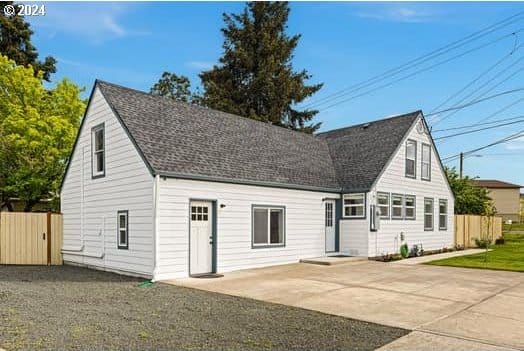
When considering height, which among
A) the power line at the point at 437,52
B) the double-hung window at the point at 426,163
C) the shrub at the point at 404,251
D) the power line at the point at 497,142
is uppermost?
the power line at the point at 437,52

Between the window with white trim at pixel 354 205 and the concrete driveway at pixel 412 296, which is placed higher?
the window with white trim at pixel 354 205

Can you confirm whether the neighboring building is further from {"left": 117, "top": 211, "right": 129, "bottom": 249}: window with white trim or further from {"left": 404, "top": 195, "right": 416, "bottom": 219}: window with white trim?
{"left": 117, "top": 211, "right": 129, "bottom": 249}: window with white trim

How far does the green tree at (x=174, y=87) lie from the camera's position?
41.8 meters

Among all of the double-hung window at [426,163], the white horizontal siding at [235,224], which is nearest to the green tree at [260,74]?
the double-hung window at [426,163]

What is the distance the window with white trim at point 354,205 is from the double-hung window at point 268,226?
3.78 metres

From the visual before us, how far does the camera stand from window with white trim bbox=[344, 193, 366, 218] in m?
18.0

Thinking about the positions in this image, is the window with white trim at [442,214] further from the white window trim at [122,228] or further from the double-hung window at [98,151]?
the double-hung window at [98,151]

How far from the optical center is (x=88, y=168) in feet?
52.2

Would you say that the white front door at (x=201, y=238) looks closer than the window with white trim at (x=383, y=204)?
Yes

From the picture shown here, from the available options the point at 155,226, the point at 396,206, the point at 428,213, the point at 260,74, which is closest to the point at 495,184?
the point at 260,74

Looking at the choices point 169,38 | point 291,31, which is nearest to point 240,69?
point 291,31

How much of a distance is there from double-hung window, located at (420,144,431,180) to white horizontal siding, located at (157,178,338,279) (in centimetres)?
595

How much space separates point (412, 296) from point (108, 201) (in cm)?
993

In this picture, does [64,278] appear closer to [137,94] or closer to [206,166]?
[206,166]
